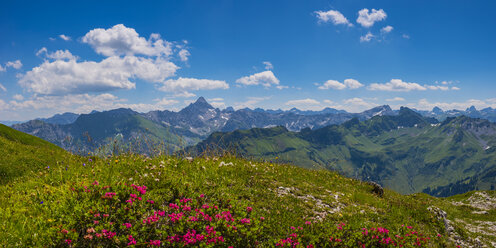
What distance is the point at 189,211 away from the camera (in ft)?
21.7

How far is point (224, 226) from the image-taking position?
6.12m

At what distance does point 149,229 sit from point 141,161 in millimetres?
5182

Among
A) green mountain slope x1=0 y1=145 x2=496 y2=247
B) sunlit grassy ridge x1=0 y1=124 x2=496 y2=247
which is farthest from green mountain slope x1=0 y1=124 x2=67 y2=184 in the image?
green mountain slope x1=0 y1=145 x2=496 y2=247

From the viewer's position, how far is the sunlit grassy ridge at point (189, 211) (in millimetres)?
5746

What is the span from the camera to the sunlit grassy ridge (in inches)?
226

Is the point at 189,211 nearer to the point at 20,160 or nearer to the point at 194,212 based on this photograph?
the point at 194,212

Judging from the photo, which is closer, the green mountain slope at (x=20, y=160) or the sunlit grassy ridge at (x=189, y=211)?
the sunlit grassy ridge at (x=189, y=211)

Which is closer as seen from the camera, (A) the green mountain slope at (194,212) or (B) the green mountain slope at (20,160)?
(A) the green mountain slope at (194,212)

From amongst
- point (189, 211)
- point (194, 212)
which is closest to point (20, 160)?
point (189, 211)

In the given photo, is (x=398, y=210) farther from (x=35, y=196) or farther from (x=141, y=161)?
(x=35, y=196)

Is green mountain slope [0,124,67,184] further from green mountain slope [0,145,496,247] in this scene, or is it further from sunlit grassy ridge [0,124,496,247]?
green mountain slope [0,145,496,247]

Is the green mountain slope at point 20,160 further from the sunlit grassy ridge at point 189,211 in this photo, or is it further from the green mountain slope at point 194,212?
the green mountain slope at point 194,212

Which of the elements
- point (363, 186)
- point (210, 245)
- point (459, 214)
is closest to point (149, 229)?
point (210, 245)

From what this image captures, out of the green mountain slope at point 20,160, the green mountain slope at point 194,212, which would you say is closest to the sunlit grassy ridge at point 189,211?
the green mountain slope at point 194,212
